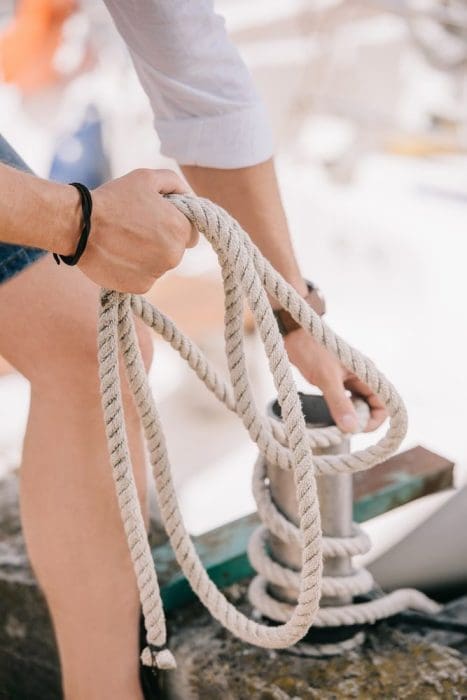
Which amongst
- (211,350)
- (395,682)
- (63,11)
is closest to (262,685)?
(395,682)

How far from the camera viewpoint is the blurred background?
228 cm

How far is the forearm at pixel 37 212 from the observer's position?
81 centimetres

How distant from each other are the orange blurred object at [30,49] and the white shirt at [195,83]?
2645 millimetres

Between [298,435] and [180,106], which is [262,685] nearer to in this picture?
[298,435]

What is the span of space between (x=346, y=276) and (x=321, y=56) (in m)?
1.68

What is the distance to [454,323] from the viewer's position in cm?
286

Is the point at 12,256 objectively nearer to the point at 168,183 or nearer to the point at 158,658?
the point at 168,183

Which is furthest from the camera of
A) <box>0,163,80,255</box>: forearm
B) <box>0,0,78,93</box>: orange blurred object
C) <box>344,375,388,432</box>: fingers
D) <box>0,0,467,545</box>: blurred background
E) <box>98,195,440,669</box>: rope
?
<box>0,0,78,93</box>: orange blurred object

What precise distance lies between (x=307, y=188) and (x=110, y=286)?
300cm

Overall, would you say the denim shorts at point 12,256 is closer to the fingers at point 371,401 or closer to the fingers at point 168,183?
the fingers at point 168,183

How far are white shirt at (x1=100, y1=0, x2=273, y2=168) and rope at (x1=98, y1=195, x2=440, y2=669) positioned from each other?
242 mm

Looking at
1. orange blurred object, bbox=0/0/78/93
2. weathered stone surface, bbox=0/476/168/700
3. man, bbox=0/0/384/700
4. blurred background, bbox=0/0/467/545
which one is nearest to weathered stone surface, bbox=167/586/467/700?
man, bbox=0/0/384/700

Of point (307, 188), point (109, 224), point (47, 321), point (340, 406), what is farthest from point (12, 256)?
point (307, 188)

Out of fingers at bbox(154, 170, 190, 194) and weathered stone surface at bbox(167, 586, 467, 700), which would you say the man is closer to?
fingers at bbox(154, 170, 190, 194)
